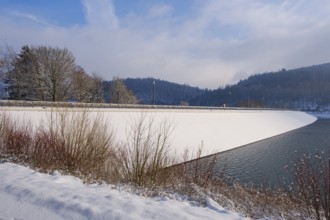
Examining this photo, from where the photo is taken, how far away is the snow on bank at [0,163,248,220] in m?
5.75

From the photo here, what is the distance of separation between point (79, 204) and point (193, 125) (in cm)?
2827

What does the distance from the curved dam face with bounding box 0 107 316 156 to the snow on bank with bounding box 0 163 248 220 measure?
987 cm

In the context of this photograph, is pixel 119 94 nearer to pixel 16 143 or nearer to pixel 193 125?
pixel 193 125

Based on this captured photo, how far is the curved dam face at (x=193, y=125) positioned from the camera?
69.4 ft

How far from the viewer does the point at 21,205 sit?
617 centimetres

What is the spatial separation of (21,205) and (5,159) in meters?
5.38

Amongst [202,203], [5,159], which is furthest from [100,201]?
[5,159]

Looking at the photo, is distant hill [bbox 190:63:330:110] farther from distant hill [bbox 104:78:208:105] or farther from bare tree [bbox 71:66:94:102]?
bare tree [bbox 71:66:94:102]

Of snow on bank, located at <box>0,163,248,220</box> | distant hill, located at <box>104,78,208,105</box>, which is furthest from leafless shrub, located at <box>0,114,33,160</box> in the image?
distant hill, located at <box>104,78,208,105</box>

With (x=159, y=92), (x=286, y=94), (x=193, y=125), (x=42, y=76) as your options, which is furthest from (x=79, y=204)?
(x=159, y=92)

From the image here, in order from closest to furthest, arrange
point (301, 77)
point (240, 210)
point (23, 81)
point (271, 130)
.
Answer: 1. point (240, 210)
2. point (23, 81)
3. point (271, 130)
4. point (301, 77)

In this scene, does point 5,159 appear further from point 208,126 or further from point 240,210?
point 208,126

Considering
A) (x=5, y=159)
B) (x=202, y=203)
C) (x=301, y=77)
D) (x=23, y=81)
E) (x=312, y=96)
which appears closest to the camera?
(x=202, y=203)

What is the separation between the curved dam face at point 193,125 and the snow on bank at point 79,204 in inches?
389
